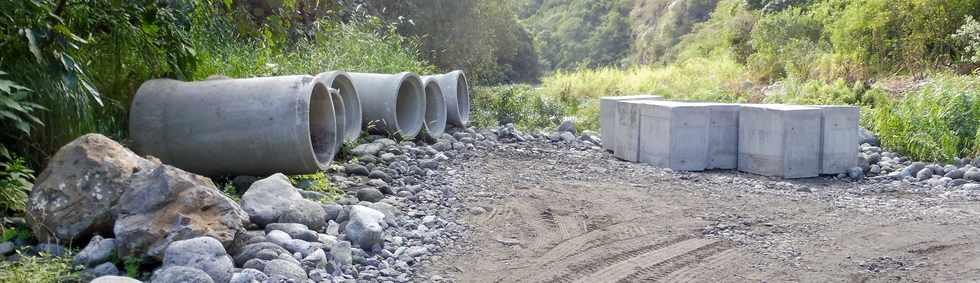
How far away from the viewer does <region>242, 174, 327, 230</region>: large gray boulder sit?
18.5 ft

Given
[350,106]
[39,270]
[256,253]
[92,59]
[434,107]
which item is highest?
[92,59]

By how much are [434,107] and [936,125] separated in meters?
6.01

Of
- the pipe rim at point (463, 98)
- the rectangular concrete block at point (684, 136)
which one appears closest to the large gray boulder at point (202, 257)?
the rectangular concrete block at point (684, 136)

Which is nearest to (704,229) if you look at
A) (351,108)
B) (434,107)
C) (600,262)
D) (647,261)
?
(647,261)

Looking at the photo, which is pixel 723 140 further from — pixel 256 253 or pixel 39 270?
pixel 39 270

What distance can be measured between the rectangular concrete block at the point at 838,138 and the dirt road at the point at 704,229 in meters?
0.31

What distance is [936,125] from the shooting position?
10.5 metres

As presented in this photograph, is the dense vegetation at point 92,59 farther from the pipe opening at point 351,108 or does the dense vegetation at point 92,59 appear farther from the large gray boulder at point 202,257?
the large gray boulder at point 202,257

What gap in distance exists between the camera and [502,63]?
3569 centimetres

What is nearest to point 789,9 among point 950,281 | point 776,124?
point 776,124

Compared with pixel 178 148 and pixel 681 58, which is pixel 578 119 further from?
pixel 681 58

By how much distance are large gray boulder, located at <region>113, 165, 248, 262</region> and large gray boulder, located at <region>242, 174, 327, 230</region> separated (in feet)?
1.57

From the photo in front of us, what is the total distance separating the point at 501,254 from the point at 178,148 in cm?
263

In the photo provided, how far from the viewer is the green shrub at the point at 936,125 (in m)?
10.1
